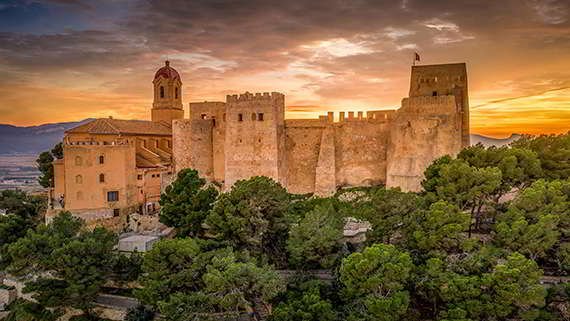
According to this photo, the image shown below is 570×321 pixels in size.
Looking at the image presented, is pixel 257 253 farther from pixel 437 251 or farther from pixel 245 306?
pixel 437 251

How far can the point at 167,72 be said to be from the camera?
42594mm

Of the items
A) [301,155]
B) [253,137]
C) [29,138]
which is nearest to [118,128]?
[253,137]

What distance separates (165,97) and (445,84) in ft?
80.9

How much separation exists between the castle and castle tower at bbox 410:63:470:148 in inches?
2.6

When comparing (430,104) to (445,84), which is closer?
(430,104)

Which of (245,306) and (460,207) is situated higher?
(460,207)

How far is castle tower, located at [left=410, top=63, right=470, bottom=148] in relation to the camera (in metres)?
31.4

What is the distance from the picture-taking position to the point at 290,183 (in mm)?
34000

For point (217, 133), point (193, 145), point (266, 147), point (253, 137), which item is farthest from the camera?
point (217, 133)

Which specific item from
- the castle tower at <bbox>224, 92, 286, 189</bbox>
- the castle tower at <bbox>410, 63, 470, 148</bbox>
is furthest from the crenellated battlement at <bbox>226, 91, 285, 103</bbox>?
the castle tower at <bbox>410, 63, 470, 148</bbox>

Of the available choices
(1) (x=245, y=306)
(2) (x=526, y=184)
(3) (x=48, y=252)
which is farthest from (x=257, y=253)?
(2) (x=526, y=184)

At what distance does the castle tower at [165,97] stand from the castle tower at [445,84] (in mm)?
21745

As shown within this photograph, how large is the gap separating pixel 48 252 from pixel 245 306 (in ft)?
33.6

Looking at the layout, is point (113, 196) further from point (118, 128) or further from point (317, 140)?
point (317, 140)
